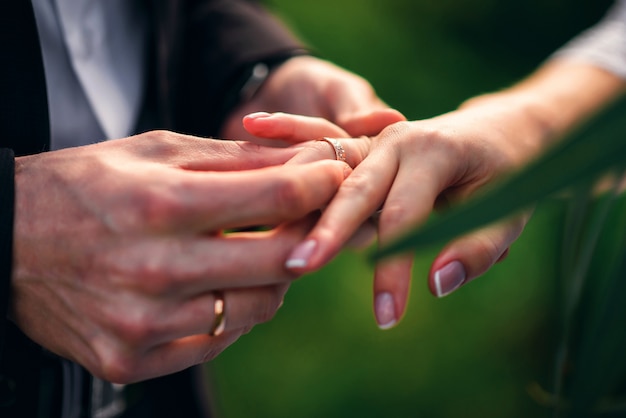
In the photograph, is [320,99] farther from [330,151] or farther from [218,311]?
[218,311]

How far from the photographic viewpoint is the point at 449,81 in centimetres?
216

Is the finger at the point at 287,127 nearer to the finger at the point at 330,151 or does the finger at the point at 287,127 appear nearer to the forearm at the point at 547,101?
the finger at the point at 330,151

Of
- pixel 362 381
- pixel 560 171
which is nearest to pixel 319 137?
pixel 560 171

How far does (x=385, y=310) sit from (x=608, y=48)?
2.72 ft

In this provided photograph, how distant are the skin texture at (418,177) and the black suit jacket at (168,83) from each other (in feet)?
0.79

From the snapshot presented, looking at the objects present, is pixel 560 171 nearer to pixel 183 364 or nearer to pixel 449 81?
pixel 183 364

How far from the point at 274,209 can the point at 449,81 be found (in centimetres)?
187

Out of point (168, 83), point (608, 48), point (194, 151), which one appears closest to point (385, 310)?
point (194, 151)

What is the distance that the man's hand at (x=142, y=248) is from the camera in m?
0.43

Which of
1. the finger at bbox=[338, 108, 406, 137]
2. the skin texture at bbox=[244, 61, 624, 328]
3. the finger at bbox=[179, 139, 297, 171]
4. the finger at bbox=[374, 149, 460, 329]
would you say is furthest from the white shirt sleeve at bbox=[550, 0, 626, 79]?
the finger at bbox=[179, 139, 297, 171]

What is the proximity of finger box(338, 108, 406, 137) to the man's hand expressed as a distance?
0.27 meters

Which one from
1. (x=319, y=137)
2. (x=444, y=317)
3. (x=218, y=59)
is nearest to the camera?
(x=319, y=137)

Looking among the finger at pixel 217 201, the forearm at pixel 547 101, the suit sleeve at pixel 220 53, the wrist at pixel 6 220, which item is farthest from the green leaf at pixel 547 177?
the suit sleeve at pixel 220 53

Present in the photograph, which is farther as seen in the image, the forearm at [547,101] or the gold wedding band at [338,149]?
the forearm at [547,101]
